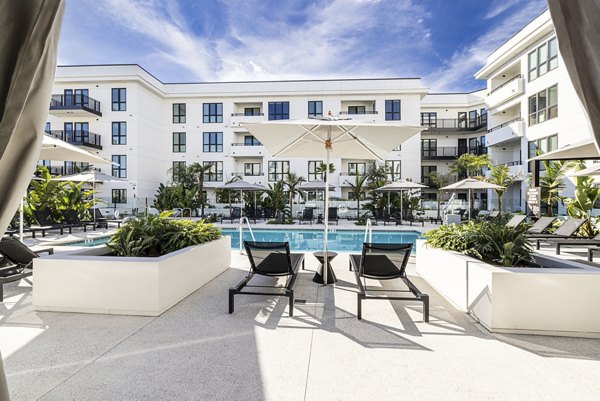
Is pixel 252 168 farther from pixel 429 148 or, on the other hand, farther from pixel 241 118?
pixel 429 148

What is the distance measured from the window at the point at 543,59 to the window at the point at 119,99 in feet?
100

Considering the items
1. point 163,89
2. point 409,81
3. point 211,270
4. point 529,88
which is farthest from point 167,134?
point 529,88

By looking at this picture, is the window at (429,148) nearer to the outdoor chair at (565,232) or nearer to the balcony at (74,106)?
the outdoor chair at (565,232)

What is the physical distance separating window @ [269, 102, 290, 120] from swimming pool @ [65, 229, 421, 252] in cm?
1515

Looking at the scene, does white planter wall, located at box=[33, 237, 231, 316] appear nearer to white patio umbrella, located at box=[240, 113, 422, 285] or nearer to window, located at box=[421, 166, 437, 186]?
white patio umbrella, located at box=[240, 113, 422, 285]

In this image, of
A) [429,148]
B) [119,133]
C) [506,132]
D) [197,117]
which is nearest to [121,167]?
[119,133]

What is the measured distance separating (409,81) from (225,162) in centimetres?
1818

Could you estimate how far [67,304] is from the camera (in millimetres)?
3863

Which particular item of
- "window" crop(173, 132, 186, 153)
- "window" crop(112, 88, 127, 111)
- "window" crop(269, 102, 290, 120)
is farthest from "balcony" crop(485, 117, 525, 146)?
"window" crop(112, 88, 127, 111)

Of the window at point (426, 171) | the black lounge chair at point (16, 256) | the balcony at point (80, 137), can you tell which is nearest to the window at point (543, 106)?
the window at point (426, 171)

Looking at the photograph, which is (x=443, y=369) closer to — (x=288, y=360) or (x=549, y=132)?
(x=288, y=360)

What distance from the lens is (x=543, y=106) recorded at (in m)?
17.0

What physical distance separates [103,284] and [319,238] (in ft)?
31.3

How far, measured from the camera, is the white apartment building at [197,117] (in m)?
24.8
